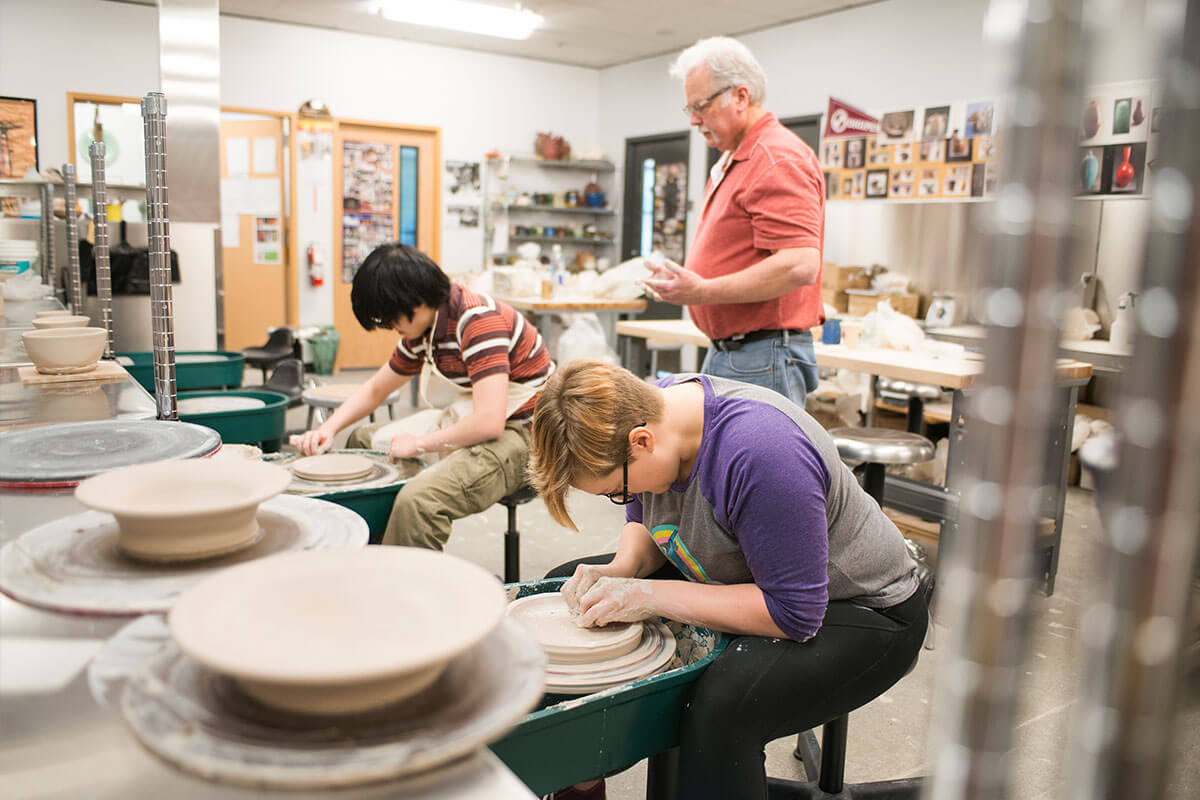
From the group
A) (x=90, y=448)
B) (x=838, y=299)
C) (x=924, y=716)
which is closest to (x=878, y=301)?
(x=838, y=299)

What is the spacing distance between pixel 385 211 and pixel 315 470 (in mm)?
6749

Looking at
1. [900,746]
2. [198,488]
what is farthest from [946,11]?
[198,488]

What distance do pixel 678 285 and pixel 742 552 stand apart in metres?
1.14

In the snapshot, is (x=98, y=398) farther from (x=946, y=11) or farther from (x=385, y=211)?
(x=385, y=211)

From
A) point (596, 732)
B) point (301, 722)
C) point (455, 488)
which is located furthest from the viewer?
point (455, 488)

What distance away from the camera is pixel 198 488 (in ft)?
2.88

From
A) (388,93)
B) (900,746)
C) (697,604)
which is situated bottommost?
(900,746)

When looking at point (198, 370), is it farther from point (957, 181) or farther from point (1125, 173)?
point (1125, 173)

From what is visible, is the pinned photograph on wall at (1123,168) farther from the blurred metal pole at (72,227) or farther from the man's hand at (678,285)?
the blurred metal pole at (72,227)

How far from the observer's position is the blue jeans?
2564 mm

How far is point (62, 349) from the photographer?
2.18m

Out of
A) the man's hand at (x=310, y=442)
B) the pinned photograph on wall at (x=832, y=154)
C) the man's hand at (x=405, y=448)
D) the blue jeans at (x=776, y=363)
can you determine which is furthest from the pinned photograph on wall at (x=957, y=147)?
the man's hand at (x=310, y=442)

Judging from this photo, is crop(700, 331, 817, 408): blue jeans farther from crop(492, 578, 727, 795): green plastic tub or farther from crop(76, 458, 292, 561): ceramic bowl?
crop(76, 458, 292, 561): ceramic bowl

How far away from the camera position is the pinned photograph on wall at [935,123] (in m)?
5.96
